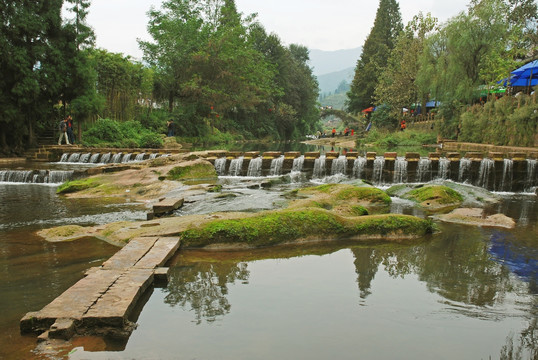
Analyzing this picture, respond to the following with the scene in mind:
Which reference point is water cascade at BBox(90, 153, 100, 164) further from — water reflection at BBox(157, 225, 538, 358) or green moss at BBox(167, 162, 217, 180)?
water reflection at BBox(157, 225, 538, 358)

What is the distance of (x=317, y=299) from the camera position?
4516 millimetres

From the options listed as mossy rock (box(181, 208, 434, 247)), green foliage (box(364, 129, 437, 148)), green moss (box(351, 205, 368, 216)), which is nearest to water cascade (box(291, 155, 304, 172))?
green moss (box(351, 205, 368, 216))

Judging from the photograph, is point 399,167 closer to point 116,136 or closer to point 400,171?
point 400,171

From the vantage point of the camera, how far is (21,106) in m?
20.2

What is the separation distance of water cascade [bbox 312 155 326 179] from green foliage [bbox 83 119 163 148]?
14.9 metres

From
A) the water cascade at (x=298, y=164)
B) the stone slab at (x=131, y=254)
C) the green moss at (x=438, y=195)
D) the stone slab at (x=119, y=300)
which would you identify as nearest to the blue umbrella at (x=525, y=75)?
the water cascade at (x=298, y=164)

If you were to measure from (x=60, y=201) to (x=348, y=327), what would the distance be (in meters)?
9.64

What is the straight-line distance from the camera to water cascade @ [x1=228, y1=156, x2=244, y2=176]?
16.4 metres

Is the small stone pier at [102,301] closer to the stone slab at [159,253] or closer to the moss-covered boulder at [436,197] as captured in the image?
the stone slab at [159,253]

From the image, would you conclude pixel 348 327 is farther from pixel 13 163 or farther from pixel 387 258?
pixel 13 163

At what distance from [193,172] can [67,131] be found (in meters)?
12.7

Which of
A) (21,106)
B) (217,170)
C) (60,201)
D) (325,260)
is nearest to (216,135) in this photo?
(21,106)

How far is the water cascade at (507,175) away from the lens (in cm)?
1380

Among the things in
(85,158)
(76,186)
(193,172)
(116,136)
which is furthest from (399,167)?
(116,136)
